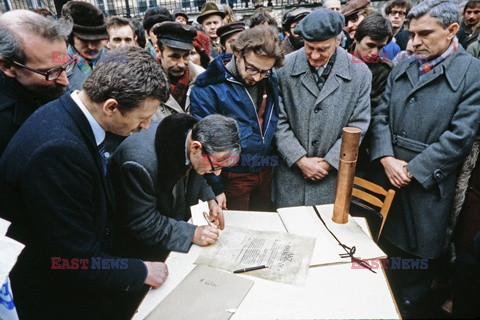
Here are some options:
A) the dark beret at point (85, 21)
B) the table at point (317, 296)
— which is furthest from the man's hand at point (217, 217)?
the dark beret at point (85, 21)

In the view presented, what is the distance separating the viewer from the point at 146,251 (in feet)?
6.70

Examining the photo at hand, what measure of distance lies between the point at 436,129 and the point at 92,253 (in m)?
2.40

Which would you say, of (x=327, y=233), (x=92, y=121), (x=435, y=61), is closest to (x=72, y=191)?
(x=92, y=121)

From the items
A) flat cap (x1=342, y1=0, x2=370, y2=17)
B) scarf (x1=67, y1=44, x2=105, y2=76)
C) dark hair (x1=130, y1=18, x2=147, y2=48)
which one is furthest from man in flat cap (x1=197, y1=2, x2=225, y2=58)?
scarf (x1=67, y1=44, x2=105, y2=76)

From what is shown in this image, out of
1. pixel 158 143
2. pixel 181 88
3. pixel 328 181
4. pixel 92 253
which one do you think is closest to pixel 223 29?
pixel 181 88

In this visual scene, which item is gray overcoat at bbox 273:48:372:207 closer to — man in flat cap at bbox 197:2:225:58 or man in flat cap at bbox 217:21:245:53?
man in flat cap at bbox 217:21:245:53

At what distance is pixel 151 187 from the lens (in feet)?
5.92

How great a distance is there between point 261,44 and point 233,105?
0.50 metres

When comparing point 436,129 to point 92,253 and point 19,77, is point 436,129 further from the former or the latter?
point 19,77

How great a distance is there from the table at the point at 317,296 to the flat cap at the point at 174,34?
6.54 feet

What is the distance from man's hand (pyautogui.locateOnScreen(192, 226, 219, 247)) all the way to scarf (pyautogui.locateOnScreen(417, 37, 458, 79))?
77.7 inches

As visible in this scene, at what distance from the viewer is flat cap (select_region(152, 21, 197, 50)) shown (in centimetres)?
288

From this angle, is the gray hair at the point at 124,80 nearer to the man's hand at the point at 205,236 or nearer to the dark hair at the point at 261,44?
the man's hand at the point at 205,236

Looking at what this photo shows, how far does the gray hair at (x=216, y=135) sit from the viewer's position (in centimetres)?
185
